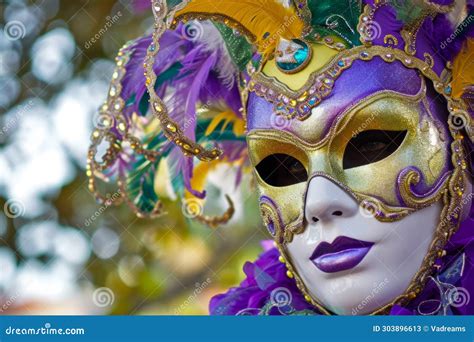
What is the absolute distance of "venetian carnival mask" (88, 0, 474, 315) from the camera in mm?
2760

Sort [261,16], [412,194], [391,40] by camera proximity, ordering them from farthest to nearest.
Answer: [261,16] → [391,40] → [412,194]

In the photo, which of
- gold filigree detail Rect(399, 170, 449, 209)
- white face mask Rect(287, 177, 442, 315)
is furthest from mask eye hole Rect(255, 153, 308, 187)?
gold filigree detail Rect(399, 170, 449, 209)

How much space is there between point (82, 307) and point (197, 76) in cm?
263

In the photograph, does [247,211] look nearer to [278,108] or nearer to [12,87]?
[12,87]

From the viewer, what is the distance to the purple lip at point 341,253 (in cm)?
277

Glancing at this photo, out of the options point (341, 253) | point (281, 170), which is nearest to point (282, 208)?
point (281, 170)

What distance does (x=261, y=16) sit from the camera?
2959 millimetres

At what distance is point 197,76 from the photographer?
3.23 m

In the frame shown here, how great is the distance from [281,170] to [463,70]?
63 centimetres

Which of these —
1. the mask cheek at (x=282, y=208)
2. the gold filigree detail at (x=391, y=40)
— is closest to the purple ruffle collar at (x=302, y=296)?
the mask cheek at (x=282, y=208)

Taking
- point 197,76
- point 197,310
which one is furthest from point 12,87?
point 197,76

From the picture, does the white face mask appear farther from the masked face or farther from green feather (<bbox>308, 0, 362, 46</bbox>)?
green feather (<bbox>308, 0, 362, 46</bbox>)

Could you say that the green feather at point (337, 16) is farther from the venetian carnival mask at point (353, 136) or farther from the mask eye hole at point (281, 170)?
the mask eye hole at point (281, 170)

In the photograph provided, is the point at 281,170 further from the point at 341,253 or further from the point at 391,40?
the point at 391,40
